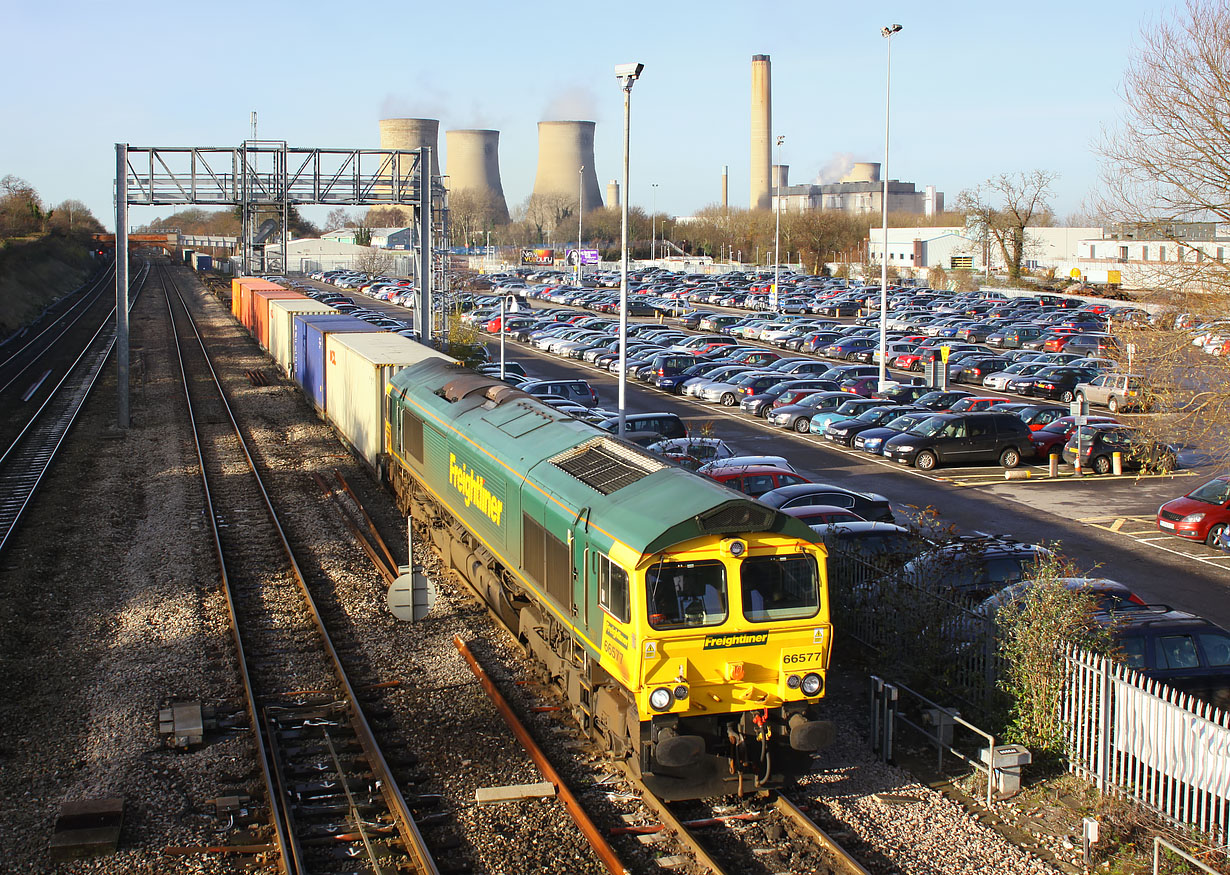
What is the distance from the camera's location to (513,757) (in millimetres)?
11742

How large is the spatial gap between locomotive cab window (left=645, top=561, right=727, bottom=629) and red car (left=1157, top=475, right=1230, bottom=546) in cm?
1573

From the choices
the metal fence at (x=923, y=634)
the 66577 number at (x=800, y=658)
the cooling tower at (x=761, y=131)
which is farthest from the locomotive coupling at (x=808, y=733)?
the cooling tower at (x=761, y=131)

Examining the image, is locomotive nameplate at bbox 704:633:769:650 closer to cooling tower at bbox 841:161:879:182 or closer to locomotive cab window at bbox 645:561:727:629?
locomotive cab window at bbox 645:561:727:629

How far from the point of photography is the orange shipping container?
152 ft

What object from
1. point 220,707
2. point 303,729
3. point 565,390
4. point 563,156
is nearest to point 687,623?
point 303,729

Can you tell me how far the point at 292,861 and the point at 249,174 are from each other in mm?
Answer: 27776

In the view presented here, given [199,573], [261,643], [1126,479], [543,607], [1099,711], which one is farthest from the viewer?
[1126,479]

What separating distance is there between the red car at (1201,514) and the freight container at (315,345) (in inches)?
790

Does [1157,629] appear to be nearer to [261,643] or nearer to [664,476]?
[664,476]

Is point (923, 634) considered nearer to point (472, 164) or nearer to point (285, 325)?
point (285, 325)

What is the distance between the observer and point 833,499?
2125cm

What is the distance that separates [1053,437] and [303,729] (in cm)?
2392

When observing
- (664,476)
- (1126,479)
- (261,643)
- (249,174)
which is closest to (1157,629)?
(664,476)

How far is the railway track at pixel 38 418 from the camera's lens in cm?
2366
